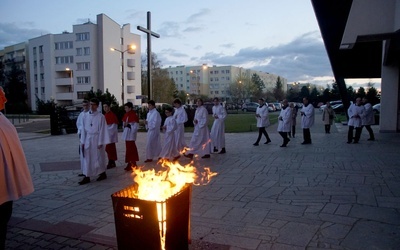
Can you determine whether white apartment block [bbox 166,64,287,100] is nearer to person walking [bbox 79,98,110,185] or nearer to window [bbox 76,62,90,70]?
window [bbox 76,62,90,70]

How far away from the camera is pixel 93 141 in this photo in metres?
7.28

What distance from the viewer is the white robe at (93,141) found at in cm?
722

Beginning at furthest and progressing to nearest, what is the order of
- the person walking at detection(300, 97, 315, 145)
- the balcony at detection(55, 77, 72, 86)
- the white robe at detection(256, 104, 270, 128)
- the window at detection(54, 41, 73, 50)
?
1. the balcony at detection(55, 77, 72, 86)
2. the window at detection(54, 41, 73, 50)
3. the person walking at detection(300, 97, 315, 145)
4. the white robe at detection(256, 104, 270, 128)

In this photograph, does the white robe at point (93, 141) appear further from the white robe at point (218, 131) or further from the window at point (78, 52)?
the window at point (78, 52)

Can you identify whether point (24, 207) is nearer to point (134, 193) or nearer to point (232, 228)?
point (134, 193)

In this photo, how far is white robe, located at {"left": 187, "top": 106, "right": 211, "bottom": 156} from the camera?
10.6 metres

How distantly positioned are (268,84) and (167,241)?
472ft

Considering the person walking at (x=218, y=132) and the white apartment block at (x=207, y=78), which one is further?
the white apartment block at (x=207, y=78)

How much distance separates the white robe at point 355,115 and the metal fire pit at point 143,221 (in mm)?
11968

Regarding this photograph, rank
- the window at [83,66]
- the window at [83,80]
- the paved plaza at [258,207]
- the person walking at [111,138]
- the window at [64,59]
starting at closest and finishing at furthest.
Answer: the paved plaza at [258,207] < the person walking at [111,138] < the window at [83,66] < the window at [83,80] < the window at [64,59]

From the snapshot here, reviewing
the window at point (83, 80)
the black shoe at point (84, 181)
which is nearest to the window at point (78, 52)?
the window at point (83, 80)

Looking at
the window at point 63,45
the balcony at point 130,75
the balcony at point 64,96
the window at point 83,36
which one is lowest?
the balcony at point 64,96

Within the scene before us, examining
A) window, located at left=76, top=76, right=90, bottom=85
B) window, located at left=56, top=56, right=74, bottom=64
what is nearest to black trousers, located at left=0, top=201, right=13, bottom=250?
window, located at left=76, top=76, right=90, bottom=85

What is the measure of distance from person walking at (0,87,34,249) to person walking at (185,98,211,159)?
734cm
